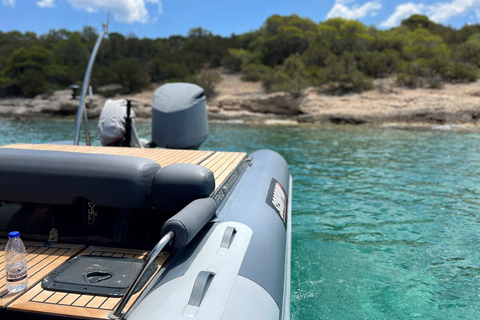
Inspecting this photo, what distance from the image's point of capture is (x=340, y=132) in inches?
541

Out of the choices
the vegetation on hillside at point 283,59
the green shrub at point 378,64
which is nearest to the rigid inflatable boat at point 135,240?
the vegetation on hillside at point 283,59

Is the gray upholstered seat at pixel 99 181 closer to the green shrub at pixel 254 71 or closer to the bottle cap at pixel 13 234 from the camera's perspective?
the bottle cap at pixel 13 234

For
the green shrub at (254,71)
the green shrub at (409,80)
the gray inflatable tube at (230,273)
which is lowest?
the gray inflatable tube at (230,273)

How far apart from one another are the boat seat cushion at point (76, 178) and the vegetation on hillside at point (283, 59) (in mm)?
A: 17331

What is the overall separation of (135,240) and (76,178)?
0.55 m

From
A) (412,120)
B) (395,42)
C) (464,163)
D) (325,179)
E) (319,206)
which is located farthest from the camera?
(395,42)

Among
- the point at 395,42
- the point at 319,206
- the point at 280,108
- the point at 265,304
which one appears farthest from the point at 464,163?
the point at 395,42

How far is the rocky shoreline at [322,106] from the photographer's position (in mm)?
15602

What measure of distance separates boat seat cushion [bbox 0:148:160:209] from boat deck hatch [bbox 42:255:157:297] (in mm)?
343

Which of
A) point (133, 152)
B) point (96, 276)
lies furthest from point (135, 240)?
point (133, 152)

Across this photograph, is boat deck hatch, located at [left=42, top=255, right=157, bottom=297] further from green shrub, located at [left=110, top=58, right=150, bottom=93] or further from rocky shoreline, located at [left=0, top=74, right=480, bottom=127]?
green shrub, located at [left=110, top=58, right=150, bottom=93]

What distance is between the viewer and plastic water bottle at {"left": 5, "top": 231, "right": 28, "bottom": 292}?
1.91m

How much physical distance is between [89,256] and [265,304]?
3.73 feet

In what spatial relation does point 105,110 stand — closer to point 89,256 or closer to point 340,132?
point 89,256
